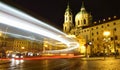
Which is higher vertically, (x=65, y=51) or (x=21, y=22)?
(x=21, y=22)

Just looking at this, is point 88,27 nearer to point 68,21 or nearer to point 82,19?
point 82,19

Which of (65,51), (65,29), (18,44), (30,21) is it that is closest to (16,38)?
(18,44)

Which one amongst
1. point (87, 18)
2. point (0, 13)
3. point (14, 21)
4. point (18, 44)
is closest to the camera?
point (0, 13)

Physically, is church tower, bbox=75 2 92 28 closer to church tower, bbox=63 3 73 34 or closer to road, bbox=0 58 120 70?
church tower, bbox=63 3 73 34

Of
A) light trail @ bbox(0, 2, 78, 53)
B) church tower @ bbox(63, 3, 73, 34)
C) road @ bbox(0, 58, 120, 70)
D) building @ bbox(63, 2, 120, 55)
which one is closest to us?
road @ bbox(0, 58, 120, 70)

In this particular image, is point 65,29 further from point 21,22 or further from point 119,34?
point 21,22

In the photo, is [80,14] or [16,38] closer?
[16,38]

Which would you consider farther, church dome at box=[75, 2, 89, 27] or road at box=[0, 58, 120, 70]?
church dome at box=[75, 2, 89, 27]

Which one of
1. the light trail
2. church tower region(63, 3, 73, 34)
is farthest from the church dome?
the light trail

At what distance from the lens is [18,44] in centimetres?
10631

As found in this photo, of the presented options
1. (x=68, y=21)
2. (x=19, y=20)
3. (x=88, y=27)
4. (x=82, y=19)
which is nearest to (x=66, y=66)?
(x=19, y=20)

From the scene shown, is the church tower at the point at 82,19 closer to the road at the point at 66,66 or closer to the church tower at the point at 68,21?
the church tower at the point at 68,21

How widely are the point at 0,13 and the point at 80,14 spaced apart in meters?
102

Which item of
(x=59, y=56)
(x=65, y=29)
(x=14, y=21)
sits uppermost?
(x=65, y=29)
